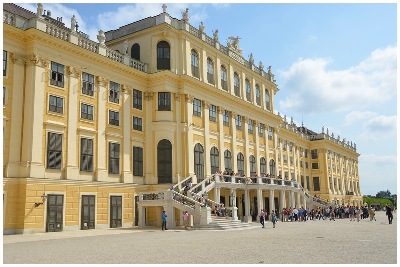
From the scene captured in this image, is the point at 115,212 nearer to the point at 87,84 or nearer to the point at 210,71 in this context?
the point at 87,84

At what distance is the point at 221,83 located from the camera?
4519cm

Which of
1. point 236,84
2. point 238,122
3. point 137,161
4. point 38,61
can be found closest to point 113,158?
point 137,161

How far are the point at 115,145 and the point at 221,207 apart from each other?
32.9 feet

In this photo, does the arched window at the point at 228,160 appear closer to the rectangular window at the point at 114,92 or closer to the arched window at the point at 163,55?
the arched window at the point at 163,55

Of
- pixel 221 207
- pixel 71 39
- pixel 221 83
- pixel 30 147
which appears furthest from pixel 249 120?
pixel 30 147

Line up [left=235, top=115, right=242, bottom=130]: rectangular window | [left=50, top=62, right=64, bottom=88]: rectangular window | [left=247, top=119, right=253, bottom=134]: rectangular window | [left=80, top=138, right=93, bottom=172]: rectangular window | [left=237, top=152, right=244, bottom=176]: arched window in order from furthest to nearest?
[left=247, top=119, right=253, bottom=134]: rectangular window < [left=235, top=115, right=242, bottom=130]: rectangular window < [left=237, top=152, right=244, bottom=176]: arched window < [left=80, top=138, right=93, bottom=172]: rectangular window < [left=50, top=62, right=64, bottom=88]: rectangular window

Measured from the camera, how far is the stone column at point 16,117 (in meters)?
27.8

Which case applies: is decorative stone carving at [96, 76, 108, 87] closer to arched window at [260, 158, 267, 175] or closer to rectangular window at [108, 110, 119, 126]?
rectangular window at [108, 110, 119, 126]

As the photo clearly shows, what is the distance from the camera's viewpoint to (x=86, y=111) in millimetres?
32875

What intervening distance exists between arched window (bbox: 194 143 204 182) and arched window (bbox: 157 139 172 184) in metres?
2.93

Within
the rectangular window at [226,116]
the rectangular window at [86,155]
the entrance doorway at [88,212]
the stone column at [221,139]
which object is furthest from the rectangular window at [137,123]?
the rectangular window at [226,116]

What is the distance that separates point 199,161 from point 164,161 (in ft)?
13.0

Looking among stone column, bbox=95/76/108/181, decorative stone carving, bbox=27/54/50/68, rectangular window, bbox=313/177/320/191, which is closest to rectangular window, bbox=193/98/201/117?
stone column, bbox=95/76/108/181

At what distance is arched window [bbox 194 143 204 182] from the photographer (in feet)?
131
